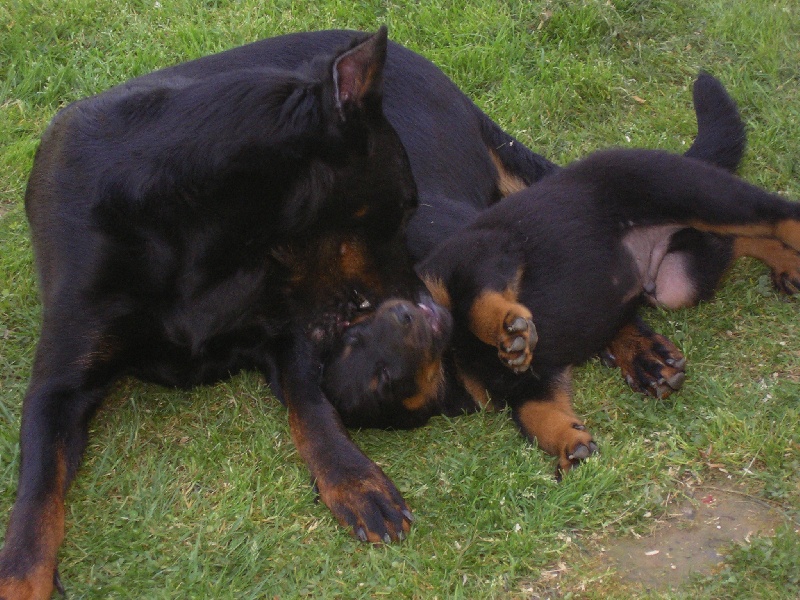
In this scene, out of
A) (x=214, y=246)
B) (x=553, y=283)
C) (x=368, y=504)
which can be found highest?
(x=214, y=246)

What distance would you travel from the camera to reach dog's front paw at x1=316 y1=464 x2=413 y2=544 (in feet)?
10.0

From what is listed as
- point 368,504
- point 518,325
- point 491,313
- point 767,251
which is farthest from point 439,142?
point 368,504

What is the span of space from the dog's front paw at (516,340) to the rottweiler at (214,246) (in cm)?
38

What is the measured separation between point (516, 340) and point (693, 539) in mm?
895

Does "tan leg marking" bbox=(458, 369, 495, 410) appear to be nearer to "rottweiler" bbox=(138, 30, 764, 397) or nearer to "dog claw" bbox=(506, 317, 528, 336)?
"dog claw" bbox=(506, 317, 528, 336)

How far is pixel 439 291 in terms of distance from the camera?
12.3 ft

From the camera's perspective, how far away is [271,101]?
318 centimetres

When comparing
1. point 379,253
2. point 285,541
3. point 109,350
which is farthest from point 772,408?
point 109,350

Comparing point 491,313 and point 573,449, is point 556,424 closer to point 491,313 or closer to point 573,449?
point 573,449

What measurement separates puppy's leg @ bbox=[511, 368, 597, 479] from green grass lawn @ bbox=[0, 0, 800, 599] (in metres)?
0.06

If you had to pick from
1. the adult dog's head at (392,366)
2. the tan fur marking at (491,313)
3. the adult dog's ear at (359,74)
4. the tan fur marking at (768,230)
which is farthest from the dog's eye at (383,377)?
the tan fur marking at (768,230)

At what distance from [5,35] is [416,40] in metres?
2.53

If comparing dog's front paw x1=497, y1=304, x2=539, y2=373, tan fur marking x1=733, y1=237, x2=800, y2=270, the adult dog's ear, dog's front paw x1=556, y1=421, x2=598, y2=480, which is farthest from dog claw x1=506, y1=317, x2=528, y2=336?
tan fur marking x1=733, y1=237, x2=800, y2=270

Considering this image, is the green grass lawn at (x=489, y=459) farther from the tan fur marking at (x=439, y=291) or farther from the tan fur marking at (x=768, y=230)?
the tan fur marking at (x=439, y=291)
